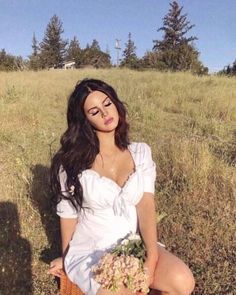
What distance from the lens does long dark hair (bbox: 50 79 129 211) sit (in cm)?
274

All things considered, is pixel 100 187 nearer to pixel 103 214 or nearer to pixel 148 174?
pixel 103 214

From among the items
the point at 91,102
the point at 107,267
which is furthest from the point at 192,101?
the point at 107,267

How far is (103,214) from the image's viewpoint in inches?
106

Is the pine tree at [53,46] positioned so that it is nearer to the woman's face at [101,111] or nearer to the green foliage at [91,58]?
the green foliage at [91,58]

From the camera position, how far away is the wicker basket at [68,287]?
264cm

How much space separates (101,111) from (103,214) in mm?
593

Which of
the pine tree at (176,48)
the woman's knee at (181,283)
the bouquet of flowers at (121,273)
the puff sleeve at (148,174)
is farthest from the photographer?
the pine tree at (176,48)

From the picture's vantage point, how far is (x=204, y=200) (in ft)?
13.2

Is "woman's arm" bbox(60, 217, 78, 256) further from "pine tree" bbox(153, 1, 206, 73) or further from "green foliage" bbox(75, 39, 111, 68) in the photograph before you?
"green foliage" bbox(75, 39, 111, 68)

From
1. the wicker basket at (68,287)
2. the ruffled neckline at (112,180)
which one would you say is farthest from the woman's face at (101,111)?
the wicker basket at (68,287)

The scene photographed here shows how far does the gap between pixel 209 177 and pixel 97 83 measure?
1.99 m

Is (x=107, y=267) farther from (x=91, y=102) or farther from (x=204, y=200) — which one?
(x=204, y=200)

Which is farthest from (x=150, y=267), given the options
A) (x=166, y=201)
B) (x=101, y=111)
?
(x=166, y=201)

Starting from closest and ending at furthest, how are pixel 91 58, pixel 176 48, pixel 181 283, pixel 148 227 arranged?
1. pixel 181 283
2. pixel 148 227
3. pixel 176 48
4. pixel 91 58
